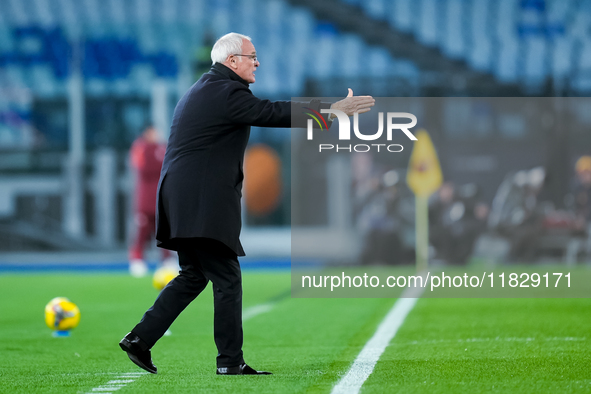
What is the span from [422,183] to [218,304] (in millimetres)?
10458

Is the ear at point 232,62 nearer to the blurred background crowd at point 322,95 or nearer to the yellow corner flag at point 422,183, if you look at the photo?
the yellow corner flag at point 422,183

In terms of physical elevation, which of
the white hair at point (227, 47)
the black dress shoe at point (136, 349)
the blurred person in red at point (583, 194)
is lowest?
the blurred person in red at point (583, 194)

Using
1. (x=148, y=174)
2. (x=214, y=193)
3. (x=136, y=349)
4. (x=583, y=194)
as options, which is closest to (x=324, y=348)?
(x=136, y=349)

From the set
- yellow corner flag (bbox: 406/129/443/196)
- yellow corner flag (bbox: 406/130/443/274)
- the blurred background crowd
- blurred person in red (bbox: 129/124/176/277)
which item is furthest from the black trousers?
yellow corner flag (bbox: 406/129/443/196)

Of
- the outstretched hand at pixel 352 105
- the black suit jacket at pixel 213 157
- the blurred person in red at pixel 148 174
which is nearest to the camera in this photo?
the black suit jacket at pixel 213 157

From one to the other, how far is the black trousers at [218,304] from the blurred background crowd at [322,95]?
32.7 ft

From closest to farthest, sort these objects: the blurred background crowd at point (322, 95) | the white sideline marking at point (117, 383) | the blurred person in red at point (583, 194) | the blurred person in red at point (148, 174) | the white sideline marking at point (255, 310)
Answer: the white sideline marking at point (117, 383)
the white sideline marking at point (255, 310)
the blurred person in red at point (148, 174)
the blurred person in red at point (583, 194)
the blurred background crowd at point (322, 95)

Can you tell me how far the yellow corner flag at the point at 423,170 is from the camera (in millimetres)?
13664

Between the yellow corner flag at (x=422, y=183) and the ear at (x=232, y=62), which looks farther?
the yellow corner flag at (x=422, y=183)

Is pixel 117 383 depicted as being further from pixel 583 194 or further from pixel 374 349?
pixel 583 194

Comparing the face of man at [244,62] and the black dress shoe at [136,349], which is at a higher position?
the face of man at [244,62]

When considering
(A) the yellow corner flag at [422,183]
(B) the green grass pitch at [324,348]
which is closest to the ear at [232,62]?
(B) the green grass pitch at [324,348]

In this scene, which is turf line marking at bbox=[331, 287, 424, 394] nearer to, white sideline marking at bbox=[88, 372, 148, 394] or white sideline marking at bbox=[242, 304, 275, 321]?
white sideline marking at bbox=[88, 372, 148, 394]

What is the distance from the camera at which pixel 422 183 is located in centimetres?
1369
